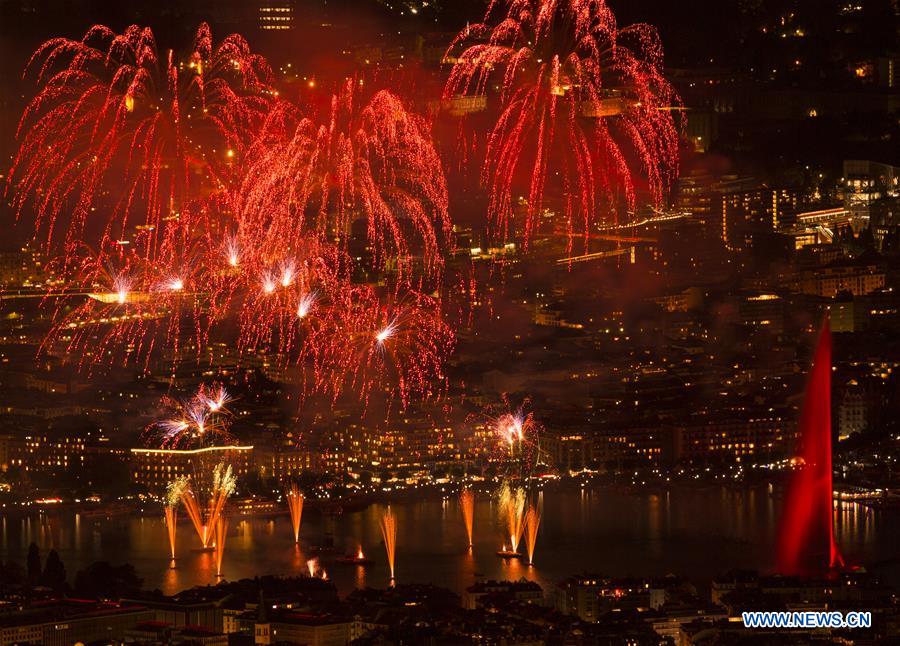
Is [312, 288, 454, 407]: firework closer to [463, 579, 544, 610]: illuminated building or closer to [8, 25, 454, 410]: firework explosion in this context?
[8, 25, 454, 410]: firework explosion

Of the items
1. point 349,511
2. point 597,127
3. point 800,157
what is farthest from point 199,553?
point 800,157

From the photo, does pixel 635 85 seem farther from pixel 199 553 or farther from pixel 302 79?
pixel 199 553

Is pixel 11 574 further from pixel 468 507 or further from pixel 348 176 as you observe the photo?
pixel 348 176

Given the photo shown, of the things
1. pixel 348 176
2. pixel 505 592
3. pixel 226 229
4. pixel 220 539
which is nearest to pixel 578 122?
pixel 226 229

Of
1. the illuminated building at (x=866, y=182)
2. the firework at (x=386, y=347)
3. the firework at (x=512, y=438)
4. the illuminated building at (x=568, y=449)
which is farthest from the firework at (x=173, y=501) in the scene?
the illuminated building at (x=866, y=182)

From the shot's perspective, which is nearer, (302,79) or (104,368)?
(104,368)

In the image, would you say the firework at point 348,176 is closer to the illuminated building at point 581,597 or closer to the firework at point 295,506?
the firework at point 295,506
